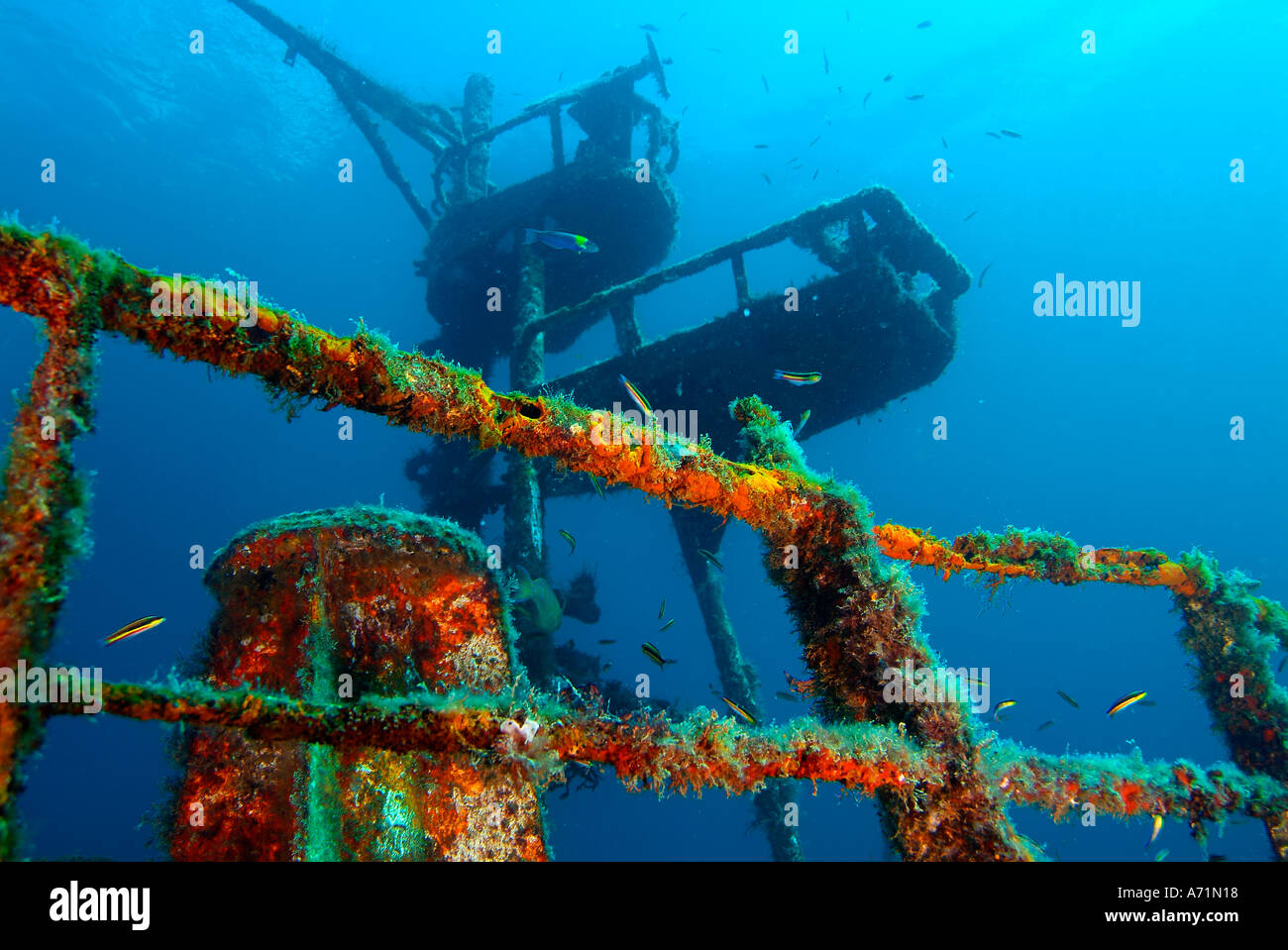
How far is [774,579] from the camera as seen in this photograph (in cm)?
313

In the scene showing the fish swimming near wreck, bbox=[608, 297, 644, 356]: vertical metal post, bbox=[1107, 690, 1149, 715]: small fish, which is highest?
bbox=[608, 297, 644, 356]: vertical metal post

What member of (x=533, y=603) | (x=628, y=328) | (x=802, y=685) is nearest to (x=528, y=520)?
(x=533, y=603)

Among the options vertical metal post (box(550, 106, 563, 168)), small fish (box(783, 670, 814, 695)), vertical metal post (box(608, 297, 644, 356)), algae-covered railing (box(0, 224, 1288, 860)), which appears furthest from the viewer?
vertical metal post (box(550, 106, 563, 168))

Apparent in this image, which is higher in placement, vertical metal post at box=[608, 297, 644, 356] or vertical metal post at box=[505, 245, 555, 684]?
vertical metal post at box=[608, 297, 644, 356]

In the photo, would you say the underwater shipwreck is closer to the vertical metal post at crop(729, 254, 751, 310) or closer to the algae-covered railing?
the algae-covered railing

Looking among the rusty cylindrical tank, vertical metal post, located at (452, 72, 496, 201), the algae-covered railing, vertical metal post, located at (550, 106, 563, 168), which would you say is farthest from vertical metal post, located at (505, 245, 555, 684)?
vertical metal post, located at (452, 72, 496, 201)

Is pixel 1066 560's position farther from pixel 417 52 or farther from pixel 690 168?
pixel 417 52

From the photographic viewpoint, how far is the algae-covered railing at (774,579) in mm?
1619

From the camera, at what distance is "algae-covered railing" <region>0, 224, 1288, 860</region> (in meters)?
1.62

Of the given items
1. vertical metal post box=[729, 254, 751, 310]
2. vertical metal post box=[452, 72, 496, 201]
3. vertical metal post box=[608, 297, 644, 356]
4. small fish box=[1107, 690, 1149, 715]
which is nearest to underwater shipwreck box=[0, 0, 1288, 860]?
small fish box=[1107, 690, 1149, 715]

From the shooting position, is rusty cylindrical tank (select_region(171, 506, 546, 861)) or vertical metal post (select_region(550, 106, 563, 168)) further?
vertical metal post (select_region(550, 106, 563, 168))

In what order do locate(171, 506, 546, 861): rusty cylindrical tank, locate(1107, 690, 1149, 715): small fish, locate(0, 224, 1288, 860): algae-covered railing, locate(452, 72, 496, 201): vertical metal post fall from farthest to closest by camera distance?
locate(452, 72, 496, 201): vertical metal post
locate(1107, 690, 1149, 715): small fish
locate(171, 506, 546, 861): rusty cylindrical tank
locate(0, 224, 1288, 860): algae-covered railing

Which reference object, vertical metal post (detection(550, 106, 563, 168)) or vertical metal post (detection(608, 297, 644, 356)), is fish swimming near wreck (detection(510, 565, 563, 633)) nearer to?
vertical metal post (detection(608, 297, 644, 356))
